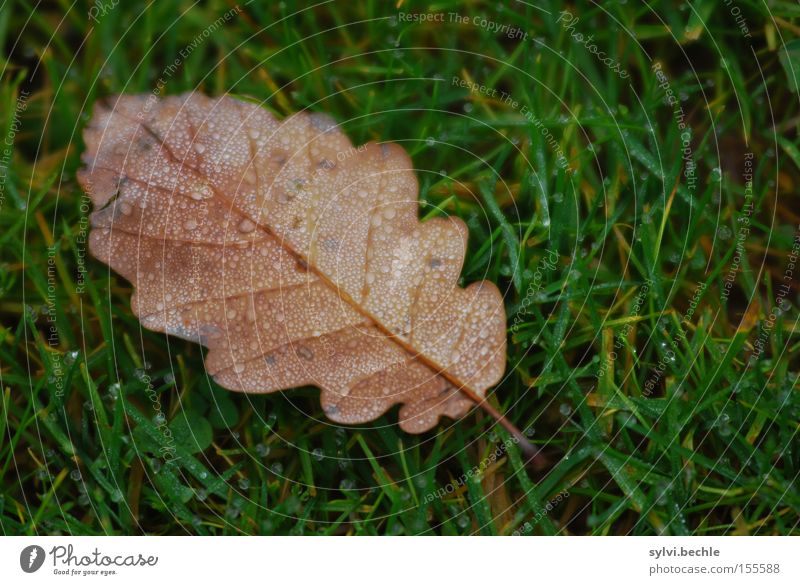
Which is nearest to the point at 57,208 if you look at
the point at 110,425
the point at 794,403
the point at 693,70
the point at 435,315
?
the point at 110,425

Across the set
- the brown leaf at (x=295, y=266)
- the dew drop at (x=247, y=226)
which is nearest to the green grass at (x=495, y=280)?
the brown leaf at (x=295, y=266)

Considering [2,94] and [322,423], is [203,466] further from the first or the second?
[2,94]

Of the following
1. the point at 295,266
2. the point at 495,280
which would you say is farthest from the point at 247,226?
the point at 495,280

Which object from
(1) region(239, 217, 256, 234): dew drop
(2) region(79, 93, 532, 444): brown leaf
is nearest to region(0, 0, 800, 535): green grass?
(2) region(79, 93, 532, 444): brown leaf

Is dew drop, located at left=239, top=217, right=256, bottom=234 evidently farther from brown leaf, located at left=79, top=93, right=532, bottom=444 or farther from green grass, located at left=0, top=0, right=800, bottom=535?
green grass, located at left=0, top=0, right=800, bottom=535

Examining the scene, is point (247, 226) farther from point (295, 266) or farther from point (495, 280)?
point (495, 280)

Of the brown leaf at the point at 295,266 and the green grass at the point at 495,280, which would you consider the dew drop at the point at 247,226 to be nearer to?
the brown leaf at the point at 295,266
